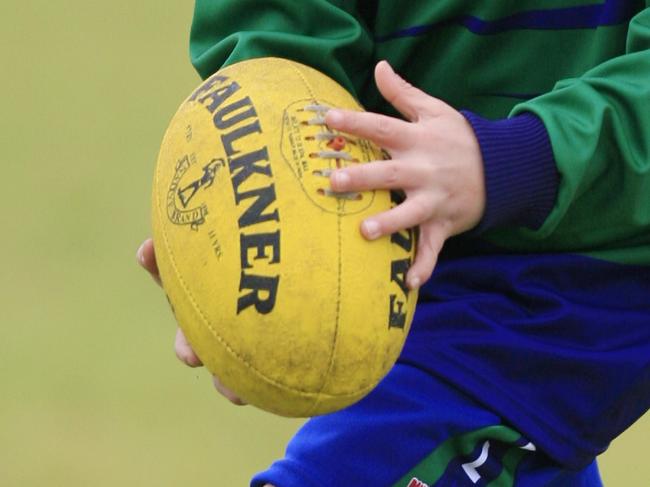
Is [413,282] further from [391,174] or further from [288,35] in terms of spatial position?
[288,35]

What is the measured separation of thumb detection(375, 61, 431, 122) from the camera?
75.7 inches

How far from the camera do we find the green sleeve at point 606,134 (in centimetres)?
196

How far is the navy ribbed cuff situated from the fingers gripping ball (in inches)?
4.6

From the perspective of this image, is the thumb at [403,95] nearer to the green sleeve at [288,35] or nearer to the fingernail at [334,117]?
the fingernail at [334,117]

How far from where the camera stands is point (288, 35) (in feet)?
7.23

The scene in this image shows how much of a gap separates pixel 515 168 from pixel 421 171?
14cm

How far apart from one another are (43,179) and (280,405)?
3.35 metres

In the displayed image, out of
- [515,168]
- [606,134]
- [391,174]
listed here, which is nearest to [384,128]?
[391,174]

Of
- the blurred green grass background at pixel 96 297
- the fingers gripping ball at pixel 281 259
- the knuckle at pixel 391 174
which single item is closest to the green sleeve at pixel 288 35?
the fingers gripping ball at pixel 281 259

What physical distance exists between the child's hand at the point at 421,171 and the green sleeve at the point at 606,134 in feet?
0.40

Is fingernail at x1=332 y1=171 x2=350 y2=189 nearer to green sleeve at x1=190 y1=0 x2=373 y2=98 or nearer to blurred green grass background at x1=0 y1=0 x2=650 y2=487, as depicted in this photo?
green sleeve at x1=190 y1=0 x2=373 y2=98

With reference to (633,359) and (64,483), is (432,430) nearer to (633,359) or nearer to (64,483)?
(633,359)

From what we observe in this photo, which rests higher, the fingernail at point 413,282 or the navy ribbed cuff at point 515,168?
the navy ribbed cuff at point 515,168

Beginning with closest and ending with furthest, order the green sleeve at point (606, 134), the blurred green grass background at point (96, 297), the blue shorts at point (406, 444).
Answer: the green sleeve at point (606, 134) → the blue shorts at point (406, 444) → the blurred green grass background at point (96, 297)
